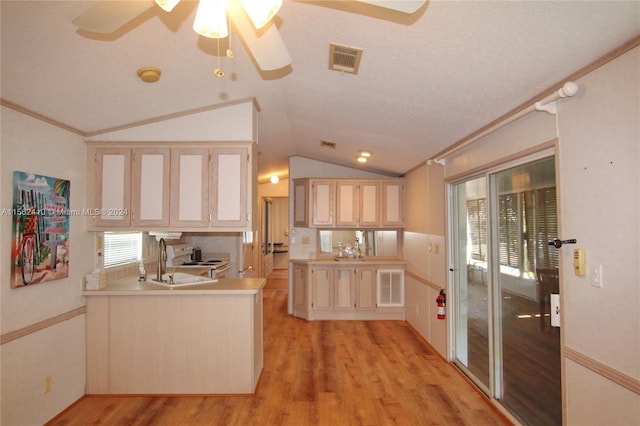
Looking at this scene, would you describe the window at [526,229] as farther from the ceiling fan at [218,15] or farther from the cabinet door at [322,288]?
the cabinet door at [322,288]

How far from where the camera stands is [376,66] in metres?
2.33

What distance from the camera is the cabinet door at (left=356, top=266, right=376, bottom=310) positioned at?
5.51m

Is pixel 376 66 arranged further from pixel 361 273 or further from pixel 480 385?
pixel 361 273

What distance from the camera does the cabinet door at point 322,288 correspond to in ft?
18.2

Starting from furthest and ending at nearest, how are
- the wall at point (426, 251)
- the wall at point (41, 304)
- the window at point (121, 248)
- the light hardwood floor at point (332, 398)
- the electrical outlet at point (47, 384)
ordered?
1. the wall at point (426, 251)
2. the window at point (121, 248)
3. the light hardwood floor at point (332, 398)
4. the electrical outlet at point (47, 384)
5. the wall at point (41, 304)

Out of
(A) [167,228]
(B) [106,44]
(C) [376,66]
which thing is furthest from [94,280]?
(C) [376,66]

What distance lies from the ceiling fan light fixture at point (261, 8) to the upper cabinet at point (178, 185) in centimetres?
209

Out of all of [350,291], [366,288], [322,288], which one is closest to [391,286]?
[366,288]

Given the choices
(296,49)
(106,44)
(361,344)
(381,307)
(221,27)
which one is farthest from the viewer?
(381,307)

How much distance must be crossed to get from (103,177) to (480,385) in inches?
155

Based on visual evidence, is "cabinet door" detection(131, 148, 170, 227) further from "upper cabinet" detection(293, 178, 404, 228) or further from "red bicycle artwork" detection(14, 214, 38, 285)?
"upper cabinet" detection(293, 178, 404, 228)

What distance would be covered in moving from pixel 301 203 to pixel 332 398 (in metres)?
3.35

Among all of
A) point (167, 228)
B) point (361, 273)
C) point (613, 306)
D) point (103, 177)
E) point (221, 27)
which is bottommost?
point (361, 273)

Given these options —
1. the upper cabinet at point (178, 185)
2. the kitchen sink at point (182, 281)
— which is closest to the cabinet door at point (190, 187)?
the upper cabinet at point (178, 185)
